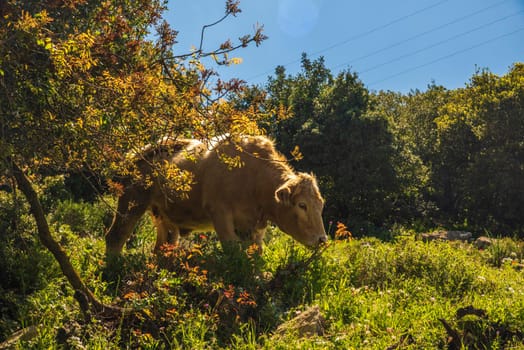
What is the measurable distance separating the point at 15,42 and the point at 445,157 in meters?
26.9

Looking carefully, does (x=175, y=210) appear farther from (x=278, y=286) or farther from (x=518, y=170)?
(x=518, y=170)

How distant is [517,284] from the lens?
27.7 feet

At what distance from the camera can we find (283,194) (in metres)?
8.02

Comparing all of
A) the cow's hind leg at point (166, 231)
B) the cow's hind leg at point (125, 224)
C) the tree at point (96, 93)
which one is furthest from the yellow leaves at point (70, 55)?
the cow's hind leg at point (166, 231)

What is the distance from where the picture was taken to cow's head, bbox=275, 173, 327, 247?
26.5 ft

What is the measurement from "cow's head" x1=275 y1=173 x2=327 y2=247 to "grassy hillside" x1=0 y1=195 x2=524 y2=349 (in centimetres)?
33

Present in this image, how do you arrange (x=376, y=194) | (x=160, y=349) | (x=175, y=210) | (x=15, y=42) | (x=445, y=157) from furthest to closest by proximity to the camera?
1. (x=445, y=157)
2. (x=376, y=194)
3. (x=175, y=210)
4. (x=160, y=349)
5. (x=15, y=42)

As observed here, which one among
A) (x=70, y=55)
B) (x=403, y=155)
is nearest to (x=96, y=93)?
(x=70, y=55)

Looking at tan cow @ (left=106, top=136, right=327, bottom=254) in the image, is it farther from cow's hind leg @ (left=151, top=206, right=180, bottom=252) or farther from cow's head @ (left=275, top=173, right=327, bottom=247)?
cow's hind leg @ (left=151, top=206, right=180, bottom=252)

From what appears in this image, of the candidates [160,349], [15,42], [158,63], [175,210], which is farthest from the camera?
[175,210]

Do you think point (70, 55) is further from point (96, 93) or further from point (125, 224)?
point (125, 224)

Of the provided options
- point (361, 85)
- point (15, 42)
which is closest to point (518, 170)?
point (361, 85)

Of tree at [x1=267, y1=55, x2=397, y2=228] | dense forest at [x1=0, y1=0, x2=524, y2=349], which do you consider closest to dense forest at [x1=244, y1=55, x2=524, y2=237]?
tree at [x1=267, y1=55, x2=397, y2=228]

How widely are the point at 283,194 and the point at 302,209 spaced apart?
39 cm
